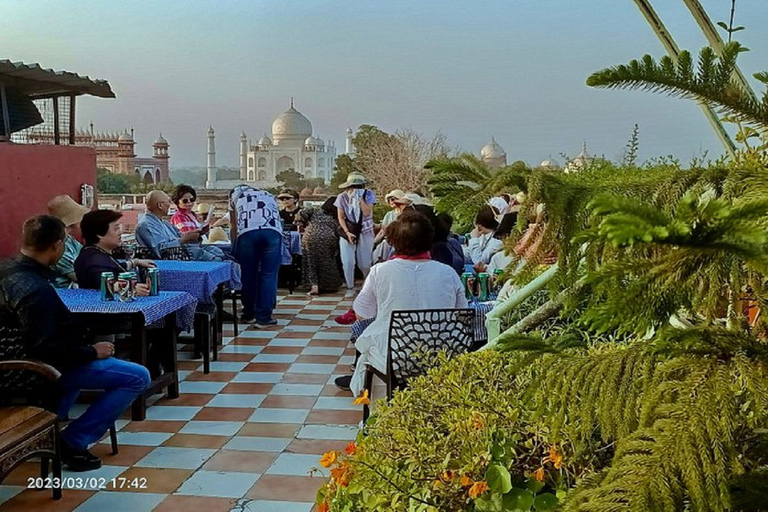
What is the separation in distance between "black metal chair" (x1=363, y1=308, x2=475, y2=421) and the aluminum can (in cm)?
170

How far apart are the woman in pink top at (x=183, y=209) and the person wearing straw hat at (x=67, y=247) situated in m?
1.68

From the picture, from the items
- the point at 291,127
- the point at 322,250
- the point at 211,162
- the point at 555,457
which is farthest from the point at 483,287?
the point at 291,127

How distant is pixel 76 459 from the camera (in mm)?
3672

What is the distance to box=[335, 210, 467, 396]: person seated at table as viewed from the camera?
3.86m

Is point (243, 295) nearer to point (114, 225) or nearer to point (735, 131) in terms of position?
point (114, 225)

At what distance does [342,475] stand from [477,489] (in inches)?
18.0

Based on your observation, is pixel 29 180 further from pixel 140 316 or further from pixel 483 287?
pixel 483 287

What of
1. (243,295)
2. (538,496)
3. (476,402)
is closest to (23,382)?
(476,402)

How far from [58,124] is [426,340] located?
259 inches

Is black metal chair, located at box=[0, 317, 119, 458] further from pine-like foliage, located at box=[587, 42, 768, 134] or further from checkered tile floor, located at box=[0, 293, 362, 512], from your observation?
pine-like foliage, located at box=[587, 42, 768, 134]

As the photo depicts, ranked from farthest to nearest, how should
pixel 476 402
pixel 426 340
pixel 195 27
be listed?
1. pixel 195 27
2. pixel 426 340
3. pixel 476 402

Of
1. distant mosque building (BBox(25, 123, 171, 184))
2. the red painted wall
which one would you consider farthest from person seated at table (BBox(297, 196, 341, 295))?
distant mosque building (BBox(25, 123, 171, 184))

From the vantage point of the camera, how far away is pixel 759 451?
0.77 meters

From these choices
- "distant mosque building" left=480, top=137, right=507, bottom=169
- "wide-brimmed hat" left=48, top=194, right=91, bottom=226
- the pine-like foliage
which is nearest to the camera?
the pine-like foliage
